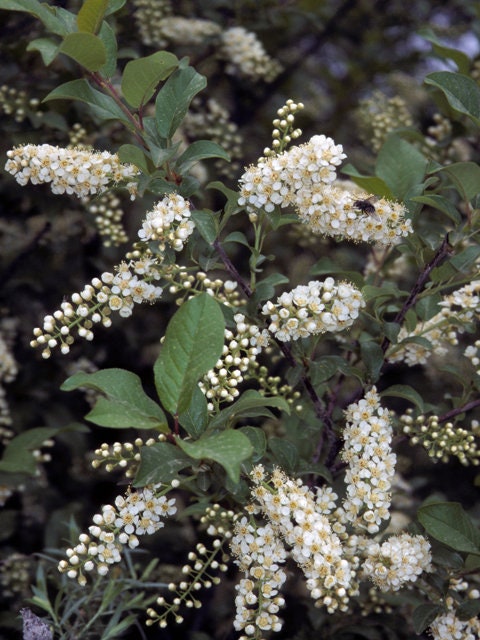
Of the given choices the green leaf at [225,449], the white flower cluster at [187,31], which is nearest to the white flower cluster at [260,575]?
the green leaf at [225,449]

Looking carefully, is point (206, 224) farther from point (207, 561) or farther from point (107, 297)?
point (207, 561)

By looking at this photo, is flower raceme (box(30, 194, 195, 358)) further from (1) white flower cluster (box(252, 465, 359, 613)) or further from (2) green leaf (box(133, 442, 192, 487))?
(1) white flower cluster (box(252, 465, 359, 613))

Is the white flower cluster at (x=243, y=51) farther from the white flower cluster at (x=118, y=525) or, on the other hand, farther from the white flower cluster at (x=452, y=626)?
the white flower cluster at (x=452, y=626)

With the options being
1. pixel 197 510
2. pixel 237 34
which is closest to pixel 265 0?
pixel 237 34

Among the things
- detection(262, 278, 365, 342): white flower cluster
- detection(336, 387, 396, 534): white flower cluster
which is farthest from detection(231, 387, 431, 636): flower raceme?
detection(262, 278, 365, 342): white flower cluster

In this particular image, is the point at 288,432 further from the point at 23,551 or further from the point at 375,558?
the point at 23,551

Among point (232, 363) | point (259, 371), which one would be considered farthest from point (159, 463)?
point (259, 371)
